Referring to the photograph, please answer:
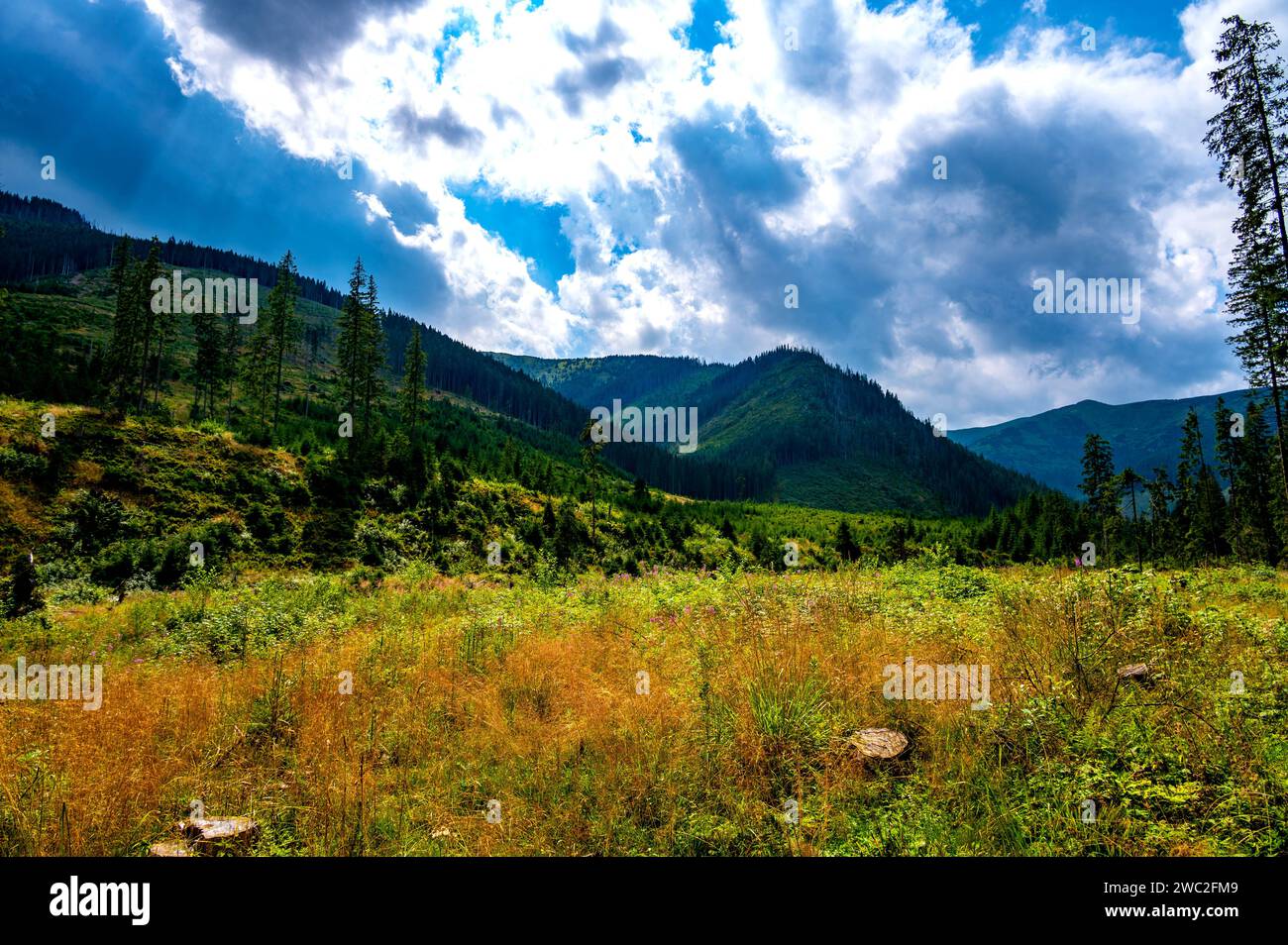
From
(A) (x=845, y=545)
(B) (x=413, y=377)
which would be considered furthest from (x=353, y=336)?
(A) (x=845, y=545)

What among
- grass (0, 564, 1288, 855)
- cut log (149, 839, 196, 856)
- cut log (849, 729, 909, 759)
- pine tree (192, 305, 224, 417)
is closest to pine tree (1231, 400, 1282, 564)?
grass (0, 564, 1288, 855)

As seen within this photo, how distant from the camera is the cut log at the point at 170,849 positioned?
3303 mm

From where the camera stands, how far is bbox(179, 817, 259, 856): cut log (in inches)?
136

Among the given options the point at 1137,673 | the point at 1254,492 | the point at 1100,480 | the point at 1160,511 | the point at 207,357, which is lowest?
the point at 1137,673

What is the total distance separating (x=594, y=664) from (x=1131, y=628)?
555 centimetres

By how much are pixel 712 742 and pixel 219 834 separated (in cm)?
356

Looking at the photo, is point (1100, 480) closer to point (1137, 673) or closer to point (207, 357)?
point (1137, 673)

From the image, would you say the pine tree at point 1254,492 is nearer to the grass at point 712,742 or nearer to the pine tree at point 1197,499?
the pine tree at point 1197,499

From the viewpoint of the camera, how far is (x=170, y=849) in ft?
11.0

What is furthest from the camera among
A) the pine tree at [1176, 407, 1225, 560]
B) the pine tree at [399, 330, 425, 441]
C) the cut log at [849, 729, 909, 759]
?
the pine tree at [399, 330, 425, 441]

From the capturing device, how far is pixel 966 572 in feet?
35.2

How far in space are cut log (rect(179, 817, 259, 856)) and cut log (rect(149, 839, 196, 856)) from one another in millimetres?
63

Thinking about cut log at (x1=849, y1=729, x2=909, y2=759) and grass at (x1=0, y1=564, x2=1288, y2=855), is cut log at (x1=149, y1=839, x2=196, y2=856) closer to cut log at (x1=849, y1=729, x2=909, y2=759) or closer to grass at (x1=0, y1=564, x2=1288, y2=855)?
grass at (x1=0, y1=564, x2=1288, y2=855)
